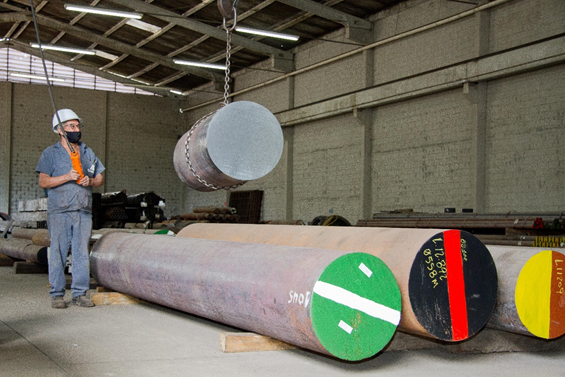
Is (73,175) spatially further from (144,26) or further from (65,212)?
(144,26)

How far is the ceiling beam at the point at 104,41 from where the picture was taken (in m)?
18.3

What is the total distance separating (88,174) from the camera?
5.23 m

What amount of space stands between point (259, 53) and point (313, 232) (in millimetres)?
14984

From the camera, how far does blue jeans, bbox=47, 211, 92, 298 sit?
500cm

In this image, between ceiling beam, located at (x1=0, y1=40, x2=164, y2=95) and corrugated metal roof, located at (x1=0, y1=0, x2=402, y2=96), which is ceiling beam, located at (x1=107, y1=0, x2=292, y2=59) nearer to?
corrugated metal roof, located at (x1=0, y1=0, x2=402, y2=96)

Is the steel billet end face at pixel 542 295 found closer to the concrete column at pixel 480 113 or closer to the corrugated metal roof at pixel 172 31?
the concrete column at pixel 480 113

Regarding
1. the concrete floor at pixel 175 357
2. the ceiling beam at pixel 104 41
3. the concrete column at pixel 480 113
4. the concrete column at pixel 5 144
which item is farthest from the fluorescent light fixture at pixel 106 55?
the concrete floor at pixel 175 357

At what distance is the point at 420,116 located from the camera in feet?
43.7

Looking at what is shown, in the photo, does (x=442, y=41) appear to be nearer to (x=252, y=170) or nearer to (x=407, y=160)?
(x=407, y=160)

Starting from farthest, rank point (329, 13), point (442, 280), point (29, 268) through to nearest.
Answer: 1. point (329, 13)
2. point (29, 268)
3. point (442, 280)

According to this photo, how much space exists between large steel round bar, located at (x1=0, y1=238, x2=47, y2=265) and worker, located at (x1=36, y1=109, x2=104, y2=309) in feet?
10.6

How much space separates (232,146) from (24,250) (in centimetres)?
613

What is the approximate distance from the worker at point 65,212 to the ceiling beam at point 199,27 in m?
10.9

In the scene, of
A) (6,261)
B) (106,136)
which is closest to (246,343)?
(6,261)
